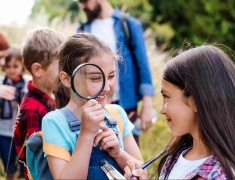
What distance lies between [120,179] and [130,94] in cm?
291

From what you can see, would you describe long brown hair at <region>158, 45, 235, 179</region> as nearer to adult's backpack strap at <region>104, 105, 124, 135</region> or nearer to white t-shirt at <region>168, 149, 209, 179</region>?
white t-shirt at <region>168, 149, 209, 179</region>

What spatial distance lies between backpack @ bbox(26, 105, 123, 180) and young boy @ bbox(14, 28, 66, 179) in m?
0.55

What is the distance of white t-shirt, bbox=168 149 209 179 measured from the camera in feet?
8.42

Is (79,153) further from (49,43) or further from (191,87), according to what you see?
(49,43)

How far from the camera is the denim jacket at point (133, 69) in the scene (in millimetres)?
5234

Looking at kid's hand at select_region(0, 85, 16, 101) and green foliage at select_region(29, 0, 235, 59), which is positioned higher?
green foliage at select_region(29, 0, 235, 59)

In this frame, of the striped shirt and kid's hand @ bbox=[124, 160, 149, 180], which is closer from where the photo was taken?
kid's hand @ bbox=[124, 160, 149, 180]

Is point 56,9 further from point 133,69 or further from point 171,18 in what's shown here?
point 133,69

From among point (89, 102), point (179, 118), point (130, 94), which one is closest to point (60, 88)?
point (89, 102)

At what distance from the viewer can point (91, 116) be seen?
8.44 ft

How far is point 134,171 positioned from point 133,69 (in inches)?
111

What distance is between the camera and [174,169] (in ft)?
8.75

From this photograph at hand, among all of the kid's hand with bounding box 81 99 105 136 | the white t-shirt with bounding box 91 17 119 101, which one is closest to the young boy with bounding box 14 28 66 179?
the kid's hand with bounding box 81 99 105 136

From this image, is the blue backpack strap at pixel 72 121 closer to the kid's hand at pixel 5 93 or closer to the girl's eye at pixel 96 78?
the girl's eye at pixel 96 78
